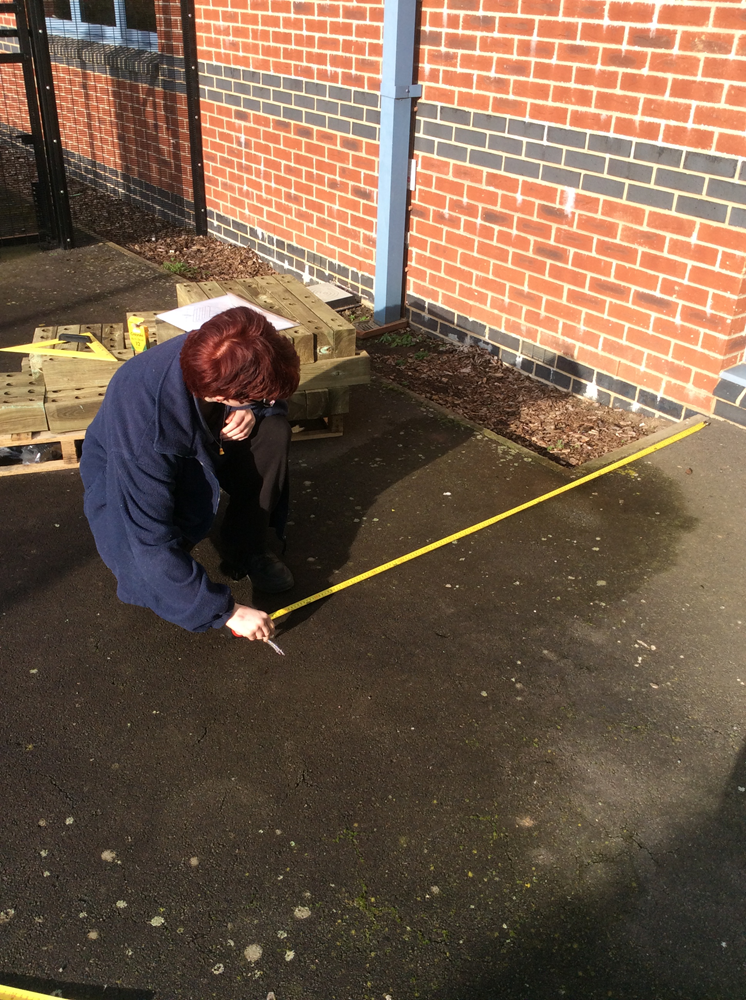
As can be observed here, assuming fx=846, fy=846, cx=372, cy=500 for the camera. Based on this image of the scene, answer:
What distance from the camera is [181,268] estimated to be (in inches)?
343

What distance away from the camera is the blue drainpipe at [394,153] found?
6262mm

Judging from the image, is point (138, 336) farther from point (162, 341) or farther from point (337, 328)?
point (337, 328)

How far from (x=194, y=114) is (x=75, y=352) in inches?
225

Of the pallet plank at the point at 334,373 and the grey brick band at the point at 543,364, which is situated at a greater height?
the pallet plank at the point at 334,373

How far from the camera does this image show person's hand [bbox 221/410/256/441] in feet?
10.4

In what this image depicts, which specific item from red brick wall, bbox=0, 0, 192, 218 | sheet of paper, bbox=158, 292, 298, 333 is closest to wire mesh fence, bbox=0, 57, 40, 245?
red brick wall, bbox=0, 0, 192, 218

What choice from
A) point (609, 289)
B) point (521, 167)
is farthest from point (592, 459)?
point (521, 167)

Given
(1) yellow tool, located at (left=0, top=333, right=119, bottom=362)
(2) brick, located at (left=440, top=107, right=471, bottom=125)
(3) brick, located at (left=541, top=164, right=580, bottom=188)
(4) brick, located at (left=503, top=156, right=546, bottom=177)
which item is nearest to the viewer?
(1) yellow tool, located at (left=0, top=333, right=119, bottom=362)

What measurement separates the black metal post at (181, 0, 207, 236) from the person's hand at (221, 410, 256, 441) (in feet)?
24.4

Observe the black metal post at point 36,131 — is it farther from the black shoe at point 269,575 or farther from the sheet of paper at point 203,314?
the black shoe at point 269,575

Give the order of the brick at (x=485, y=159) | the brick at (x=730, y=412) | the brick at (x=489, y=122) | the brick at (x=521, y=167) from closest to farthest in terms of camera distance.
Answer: the brick at (x=730, y=412) → the brick at (x=521, y=167) → the brick at (x=489, y=122) → the brick at (x=485, y=159)

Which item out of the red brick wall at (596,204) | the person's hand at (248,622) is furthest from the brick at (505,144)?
the person's hand at (248,622)

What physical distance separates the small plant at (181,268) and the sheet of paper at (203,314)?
3808 mm

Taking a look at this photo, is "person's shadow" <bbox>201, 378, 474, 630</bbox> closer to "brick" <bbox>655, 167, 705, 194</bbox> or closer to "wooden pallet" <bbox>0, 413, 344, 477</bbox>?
"wooden pallet" <bbox>0, 413, 344, 477</bbox>
